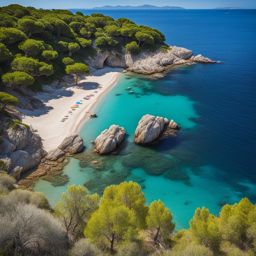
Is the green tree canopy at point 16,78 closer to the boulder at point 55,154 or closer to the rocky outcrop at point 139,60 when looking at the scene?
the boulder at point 55,154

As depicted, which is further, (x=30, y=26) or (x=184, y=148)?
(x=30, y=26)

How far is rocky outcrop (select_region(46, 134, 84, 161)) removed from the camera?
3874 centimetres

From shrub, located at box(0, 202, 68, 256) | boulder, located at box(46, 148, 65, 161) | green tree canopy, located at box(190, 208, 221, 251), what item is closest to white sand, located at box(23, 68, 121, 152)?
boulder, located at box(46, 148, 65, 161)

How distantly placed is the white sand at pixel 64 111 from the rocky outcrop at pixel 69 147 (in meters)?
1.38

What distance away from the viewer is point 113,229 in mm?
18281

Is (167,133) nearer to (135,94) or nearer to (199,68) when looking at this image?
(135,94)

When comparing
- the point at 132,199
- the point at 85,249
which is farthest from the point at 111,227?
the point at 132,199

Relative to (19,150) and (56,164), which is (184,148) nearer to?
(56,164)

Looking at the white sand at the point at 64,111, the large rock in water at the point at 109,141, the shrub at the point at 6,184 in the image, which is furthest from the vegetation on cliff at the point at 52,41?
the shrub at the point at 6,184

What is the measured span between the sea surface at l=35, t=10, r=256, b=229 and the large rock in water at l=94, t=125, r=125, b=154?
123 centimetres

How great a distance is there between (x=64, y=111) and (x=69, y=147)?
14.1m

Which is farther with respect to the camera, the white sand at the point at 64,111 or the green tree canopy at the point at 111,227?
the white sand at the point at 64,111

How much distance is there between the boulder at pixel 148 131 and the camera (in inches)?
1655

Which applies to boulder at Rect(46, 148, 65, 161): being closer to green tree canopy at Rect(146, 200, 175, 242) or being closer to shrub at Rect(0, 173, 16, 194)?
shrub at Rect(0, 173, 16, 194)
